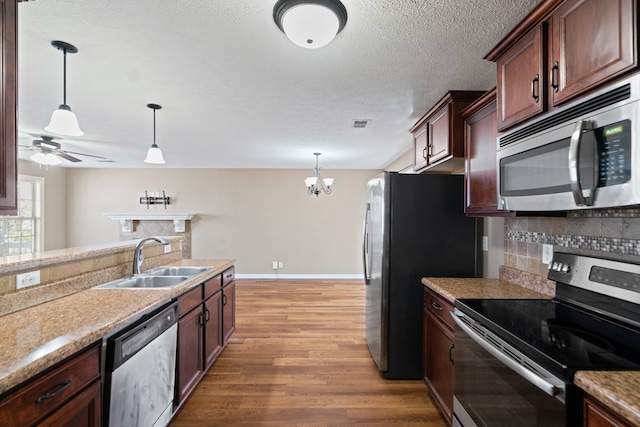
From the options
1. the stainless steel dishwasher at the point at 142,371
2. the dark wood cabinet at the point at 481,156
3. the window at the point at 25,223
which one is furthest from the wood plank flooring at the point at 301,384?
the window at the point at 25,223

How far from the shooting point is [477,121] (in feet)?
6.89

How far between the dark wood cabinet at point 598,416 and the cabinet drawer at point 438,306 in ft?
2.98

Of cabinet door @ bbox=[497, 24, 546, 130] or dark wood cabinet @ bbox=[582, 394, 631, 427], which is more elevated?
cabinet door @ bbox=[497, 24, 546, 130]

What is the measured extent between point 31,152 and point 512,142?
638cm

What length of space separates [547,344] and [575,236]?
868 millimetres

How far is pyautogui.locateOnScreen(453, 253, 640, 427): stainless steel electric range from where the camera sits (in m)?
0.99

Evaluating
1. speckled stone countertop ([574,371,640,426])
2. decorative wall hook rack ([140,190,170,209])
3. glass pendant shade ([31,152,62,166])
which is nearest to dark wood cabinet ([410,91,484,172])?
speckled stone countertop ([574,371,640,426])

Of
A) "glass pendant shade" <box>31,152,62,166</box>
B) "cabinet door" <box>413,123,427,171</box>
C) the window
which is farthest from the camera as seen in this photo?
the window

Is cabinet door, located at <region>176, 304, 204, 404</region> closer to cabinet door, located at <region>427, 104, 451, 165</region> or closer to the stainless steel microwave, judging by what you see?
the stainless steel microwave

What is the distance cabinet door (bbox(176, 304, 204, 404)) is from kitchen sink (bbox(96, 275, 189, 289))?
28 cm

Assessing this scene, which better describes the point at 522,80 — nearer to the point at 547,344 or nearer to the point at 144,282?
the point at 547,344

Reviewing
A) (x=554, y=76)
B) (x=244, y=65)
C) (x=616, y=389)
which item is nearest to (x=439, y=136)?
(x=554, y=76)

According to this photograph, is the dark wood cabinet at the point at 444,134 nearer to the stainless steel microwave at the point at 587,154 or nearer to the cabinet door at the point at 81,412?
the stainless steel microwave at the point at 587,154

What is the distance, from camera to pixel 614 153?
1010 millimetres
